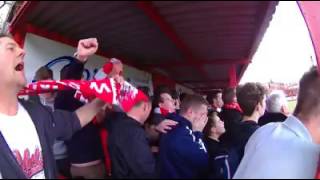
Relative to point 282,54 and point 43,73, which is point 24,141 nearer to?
point 43,73

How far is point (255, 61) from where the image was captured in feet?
3.69

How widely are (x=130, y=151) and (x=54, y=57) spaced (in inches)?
11.9

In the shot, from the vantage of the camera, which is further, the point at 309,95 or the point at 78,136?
the point at 309,95

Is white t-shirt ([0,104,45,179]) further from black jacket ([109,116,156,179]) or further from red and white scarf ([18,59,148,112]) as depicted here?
black jacket ([109,116,156,179])

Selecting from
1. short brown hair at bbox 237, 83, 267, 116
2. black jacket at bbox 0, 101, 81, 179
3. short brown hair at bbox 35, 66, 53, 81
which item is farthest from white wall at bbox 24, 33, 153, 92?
short brown hair at bbox 237, 83, 267, 116

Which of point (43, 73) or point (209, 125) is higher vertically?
point (43, 73)

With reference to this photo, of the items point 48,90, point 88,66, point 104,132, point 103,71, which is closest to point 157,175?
point 104,132

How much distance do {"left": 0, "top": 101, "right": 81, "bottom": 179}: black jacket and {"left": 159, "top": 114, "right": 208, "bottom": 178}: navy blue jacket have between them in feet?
1.14

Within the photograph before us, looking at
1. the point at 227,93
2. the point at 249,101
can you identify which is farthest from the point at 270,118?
the point at 227,93

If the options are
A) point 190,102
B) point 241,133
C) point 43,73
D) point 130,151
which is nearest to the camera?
point 130,151

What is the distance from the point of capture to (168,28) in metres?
0.96

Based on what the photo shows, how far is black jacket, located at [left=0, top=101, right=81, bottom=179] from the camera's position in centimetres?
141

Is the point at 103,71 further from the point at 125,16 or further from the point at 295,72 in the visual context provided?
the point at 295,72

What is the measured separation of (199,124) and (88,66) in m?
0.76
